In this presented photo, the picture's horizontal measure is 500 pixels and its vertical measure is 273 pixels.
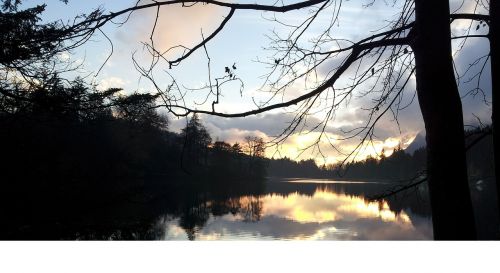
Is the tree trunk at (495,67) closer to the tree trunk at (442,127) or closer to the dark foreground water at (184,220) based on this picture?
the tree trunk at (442,127)

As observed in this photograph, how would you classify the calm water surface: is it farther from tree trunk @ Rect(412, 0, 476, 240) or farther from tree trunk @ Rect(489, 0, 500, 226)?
tree trunk @ Rect(412, 0, 476, 240)

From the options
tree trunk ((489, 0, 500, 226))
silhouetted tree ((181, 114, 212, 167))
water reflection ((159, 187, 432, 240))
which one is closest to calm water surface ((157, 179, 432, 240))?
water reflection ((159, 187, 432, 240))

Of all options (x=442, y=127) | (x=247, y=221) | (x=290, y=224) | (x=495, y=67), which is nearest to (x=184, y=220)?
(x=247, y=221)

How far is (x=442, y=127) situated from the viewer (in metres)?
1.78

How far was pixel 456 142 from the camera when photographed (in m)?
1.77

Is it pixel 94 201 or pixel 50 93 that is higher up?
pixel 50 93

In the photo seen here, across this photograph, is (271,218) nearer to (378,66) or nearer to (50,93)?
(50,93)

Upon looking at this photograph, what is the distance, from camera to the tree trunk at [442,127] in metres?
1.77

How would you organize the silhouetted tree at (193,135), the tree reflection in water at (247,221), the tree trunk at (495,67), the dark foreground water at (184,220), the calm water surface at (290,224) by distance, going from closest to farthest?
the silhouetted tree at (193,135) < the tree trunk at (495,67) < the dark foreground water at (184,220) < the tree reflection in water at (247,221) < the calm water surface at (290,224)

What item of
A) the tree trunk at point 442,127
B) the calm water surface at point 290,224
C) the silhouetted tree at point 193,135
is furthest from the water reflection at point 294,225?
the tree trunk at point 442,127

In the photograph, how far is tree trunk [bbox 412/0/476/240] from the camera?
1773mm

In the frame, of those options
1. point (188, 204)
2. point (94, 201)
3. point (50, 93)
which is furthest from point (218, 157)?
point (50, 93)
